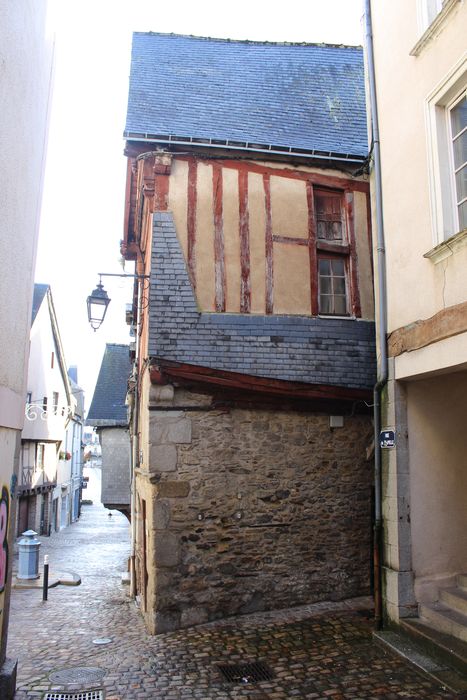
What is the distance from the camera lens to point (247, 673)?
200 inches

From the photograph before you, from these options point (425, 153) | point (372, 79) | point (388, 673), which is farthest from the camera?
point (372, 79)

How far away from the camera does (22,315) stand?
17.8 ft

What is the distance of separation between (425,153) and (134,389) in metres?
6.99

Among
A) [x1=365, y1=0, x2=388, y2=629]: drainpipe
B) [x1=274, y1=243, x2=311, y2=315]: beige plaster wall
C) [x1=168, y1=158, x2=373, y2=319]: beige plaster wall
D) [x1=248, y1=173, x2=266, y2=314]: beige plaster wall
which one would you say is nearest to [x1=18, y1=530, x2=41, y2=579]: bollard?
[x1=168, y1=158, x2=373, y2=319]: beige plaster wall

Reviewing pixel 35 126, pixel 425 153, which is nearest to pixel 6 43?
pixel 35 126

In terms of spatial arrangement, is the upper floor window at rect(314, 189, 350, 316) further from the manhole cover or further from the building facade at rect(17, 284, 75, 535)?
the building facade at rect(17, 284, 75, 535)

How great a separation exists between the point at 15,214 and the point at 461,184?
3.83m

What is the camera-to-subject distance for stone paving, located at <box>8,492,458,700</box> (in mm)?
4707

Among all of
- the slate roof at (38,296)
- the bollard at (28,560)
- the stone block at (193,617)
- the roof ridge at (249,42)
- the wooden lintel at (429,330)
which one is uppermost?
the roof ridge at (249,42)

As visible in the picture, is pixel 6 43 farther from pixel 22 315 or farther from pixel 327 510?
pixel 327 510

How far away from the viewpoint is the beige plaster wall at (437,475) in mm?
5527

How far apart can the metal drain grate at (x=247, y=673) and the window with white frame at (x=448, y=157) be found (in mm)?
4030

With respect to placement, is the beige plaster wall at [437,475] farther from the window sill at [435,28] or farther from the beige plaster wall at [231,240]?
the window sill at [435,28]

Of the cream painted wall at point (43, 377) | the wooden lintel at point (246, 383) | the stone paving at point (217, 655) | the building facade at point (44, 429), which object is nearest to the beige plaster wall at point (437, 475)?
the stone paving at point (217, 655)
